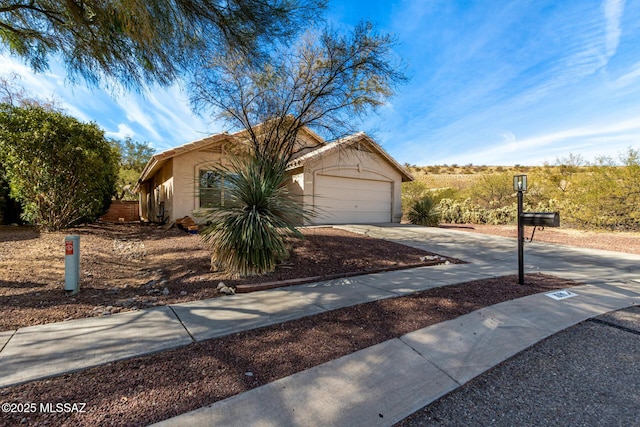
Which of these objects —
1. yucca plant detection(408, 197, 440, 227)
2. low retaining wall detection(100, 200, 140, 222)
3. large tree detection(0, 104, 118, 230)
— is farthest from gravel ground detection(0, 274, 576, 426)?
low retaining wall detection(100, 200, 140, 222)

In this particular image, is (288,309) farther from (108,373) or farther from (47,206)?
(47,206)

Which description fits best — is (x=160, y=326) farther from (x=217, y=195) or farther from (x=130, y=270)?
(x=130, y=270)

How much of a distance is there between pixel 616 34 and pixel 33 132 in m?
17.1

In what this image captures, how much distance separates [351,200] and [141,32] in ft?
35.2

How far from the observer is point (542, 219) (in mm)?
4816

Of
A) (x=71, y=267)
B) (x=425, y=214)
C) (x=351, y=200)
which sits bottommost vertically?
(x=71, y=267)

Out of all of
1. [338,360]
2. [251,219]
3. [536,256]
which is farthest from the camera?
[536,256]

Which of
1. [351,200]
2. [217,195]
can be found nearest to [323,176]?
[351,200]

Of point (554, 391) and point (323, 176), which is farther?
point (323, 176)

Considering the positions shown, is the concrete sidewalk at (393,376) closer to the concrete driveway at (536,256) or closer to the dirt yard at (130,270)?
the dirt yard at (130,270)

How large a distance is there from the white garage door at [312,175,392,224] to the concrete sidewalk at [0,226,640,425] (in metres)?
7.91

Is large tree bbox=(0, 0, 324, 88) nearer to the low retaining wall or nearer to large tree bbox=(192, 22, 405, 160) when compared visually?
large tree bbox=(192, 22, 405, 160)

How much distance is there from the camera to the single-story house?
1188 centimetres

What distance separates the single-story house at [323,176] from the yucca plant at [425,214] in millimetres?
1506
